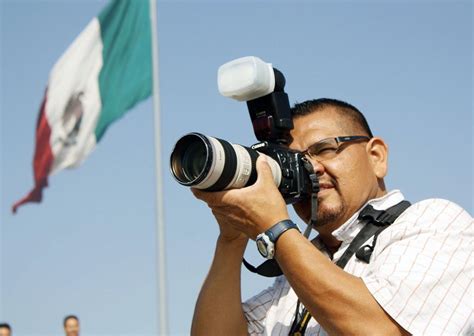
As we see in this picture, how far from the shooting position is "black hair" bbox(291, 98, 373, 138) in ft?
11.9

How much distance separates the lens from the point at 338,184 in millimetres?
3385

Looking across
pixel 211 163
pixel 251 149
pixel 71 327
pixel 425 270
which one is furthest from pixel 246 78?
pixel 71 327

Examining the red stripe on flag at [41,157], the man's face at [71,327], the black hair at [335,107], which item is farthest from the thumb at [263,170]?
the red stripe on flag at [41,157]

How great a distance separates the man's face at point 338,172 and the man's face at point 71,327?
5.97m

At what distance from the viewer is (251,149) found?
3.10m

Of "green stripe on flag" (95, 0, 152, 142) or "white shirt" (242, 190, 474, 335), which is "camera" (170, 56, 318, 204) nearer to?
"white shirt" (242, 190, 474, 335)

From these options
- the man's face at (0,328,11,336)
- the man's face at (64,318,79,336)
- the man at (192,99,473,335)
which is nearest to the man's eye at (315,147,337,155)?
the man at (192,99,473,335)

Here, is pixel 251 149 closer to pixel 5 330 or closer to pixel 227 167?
pixel 227 167

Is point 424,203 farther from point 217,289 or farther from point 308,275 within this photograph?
point 217,289

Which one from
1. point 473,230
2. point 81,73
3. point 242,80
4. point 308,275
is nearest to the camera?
point 308,275

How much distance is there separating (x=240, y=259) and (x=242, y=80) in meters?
0.66

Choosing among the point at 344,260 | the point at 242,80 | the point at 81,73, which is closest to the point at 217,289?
the point at 344,260

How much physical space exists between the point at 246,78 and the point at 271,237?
2.29 feet

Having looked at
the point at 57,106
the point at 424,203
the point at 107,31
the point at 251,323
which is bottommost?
the point at 251,323
